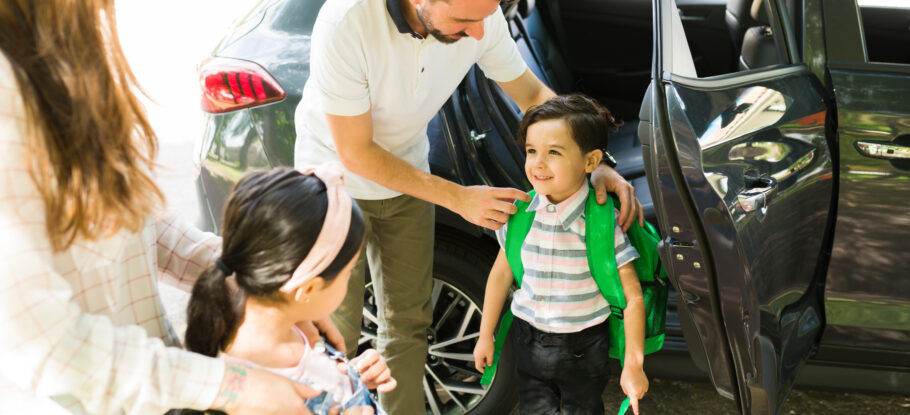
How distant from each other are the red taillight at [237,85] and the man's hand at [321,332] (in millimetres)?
1007

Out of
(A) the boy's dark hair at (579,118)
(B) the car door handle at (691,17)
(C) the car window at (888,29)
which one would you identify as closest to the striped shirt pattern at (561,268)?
(A) the boy's dark hair at (579,118)

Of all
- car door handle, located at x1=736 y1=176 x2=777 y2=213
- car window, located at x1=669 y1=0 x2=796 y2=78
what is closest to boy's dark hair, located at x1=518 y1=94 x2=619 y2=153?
car window, located at x1=669 y1=0 x2=796 y2=78

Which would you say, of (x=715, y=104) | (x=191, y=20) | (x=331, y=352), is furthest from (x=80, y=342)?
(x=191, y=20)

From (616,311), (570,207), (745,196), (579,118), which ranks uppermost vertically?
(579,118)

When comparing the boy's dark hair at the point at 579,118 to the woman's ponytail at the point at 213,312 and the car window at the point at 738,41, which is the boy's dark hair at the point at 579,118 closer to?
the car window at the point at 738,41

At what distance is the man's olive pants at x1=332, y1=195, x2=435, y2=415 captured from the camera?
223cm

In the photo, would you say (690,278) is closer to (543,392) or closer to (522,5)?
(543,392)

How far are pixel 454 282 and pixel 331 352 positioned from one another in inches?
40.9

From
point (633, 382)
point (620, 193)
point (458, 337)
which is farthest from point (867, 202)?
point (458, 337)

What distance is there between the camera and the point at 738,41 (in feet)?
9.93

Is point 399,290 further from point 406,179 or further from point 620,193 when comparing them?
point 620,193

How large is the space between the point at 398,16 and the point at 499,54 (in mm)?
417

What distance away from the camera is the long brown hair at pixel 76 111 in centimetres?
96

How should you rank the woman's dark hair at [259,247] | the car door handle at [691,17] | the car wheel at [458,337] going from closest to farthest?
the woman's dark hair at [259,247] → the car wheel at [458,337] → the car door handle at [691,17]
